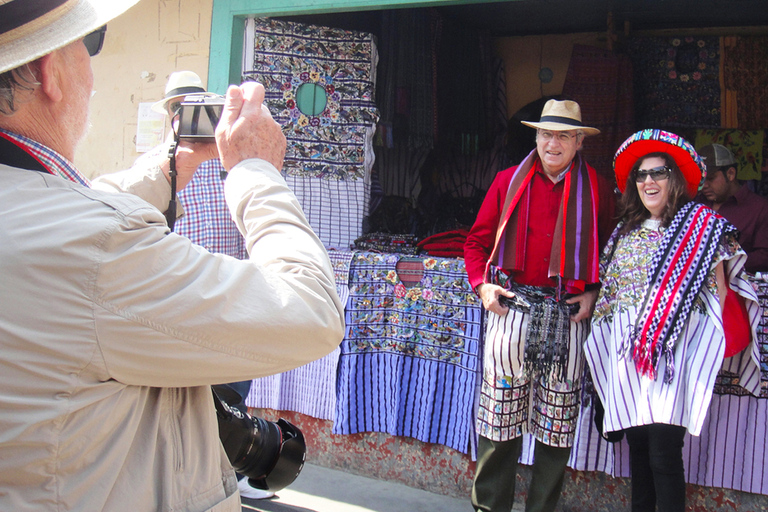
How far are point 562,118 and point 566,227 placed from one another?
1.92 ft

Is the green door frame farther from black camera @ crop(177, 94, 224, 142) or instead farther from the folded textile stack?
black camera @ crop(177, 94, 224, 142)

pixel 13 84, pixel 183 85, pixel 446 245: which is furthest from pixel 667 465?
pixel 183 85

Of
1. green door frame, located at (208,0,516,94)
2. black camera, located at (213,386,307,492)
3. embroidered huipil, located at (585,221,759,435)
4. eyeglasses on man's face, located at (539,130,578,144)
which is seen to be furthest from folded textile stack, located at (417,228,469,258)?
black camera, located at (213,386,307,492)

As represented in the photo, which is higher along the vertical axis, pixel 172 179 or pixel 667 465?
pixel 172 179

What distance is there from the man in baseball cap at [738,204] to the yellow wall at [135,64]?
3.24 meters

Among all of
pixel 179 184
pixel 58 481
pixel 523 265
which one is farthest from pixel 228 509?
pixel 523 265

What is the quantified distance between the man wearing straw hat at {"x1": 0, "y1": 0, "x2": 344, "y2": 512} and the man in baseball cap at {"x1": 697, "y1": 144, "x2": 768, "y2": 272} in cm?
317

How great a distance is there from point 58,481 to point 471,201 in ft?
16.8

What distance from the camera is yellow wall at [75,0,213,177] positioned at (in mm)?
4117

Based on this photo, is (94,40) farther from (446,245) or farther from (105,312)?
(446,245)

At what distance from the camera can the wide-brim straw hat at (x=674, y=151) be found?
9.52 ft

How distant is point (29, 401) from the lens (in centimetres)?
82

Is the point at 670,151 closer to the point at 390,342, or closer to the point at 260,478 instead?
the point at 390,342

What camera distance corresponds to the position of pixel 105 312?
2.75 ft
